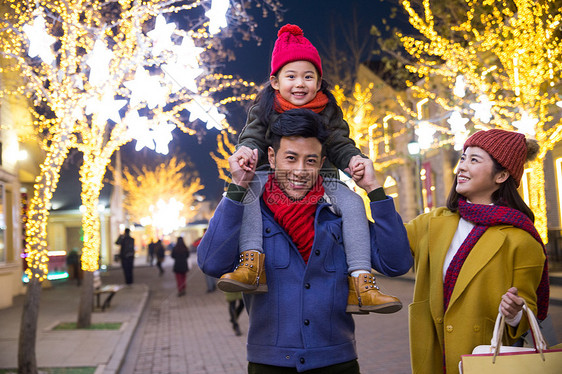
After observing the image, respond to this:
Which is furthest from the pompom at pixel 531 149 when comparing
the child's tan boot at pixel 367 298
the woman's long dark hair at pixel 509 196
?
the child's tan boot at pixel 367 298

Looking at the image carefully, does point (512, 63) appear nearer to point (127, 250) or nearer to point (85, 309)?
point (85, 309)

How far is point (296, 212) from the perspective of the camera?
2535 mm

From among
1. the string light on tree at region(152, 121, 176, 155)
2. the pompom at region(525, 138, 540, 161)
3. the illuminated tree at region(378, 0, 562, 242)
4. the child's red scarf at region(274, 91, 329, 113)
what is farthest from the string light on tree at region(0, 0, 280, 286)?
the illuminated tree at region(378, 0, 562, 242)

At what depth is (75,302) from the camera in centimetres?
1697

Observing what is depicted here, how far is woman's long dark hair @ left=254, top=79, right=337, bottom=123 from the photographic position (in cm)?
267

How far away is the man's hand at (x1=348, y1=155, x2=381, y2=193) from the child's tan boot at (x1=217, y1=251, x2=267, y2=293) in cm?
53

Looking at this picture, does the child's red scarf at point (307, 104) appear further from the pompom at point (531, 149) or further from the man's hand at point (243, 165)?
the pompom at point (531, 149)

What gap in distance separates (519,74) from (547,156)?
21.8 feet

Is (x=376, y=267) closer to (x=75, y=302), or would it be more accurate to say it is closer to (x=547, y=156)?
(x=75, y=302)

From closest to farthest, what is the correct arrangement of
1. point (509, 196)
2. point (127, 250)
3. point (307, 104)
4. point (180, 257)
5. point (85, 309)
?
point (307, 104)
point (509, 196)
point (85, 309)
point (180, 257)
point (127, 250)

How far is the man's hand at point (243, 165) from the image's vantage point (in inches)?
93.5

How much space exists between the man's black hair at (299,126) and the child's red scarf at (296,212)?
0.21m

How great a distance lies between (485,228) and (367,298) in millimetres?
1072

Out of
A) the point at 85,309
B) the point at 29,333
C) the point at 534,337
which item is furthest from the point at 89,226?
the point at 534,337
